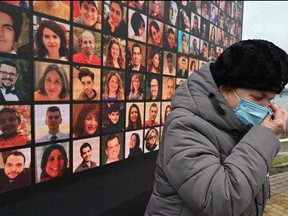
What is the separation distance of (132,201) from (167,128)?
6.11 feet

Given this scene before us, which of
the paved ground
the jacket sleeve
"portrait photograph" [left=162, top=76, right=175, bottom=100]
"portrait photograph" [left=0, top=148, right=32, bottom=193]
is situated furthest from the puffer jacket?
the paved ground

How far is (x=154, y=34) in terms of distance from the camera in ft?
8.64

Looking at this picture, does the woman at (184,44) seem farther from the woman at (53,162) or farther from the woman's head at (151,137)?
the woman at (53,162)

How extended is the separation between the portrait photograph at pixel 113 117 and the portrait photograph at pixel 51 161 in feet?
1.36

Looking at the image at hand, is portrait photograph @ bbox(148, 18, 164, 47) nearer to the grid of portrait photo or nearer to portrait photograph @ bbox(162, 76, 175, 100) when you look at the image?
the grid of portrait photo

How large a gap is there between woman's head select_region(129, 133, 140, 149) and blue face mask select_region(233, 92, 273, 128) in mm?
1627

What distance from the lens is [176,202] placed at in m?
0.85

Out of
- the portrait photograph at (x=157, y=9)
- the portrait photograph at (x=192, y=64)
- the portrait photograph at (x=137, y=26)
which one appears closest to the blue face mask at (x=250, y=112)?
the portrait photograph at (x=137, y=26)

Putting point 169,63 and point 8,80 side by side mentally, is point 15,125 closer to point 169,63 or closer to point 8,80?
point 8,80

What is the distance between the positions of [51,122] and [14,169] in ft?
1.19

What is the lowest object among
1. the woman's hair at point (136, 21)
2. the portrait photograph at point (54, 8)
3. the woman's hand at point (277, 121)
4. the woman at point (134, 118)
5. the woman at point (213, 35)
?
the woman at point (134, 118)

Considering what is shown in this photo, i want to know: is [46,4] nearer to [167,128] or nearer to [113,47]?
[113,47]

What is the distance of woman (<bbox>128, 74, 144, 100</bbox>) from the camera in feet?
7.96

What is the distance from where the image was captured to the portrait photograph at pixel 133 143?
243cm
